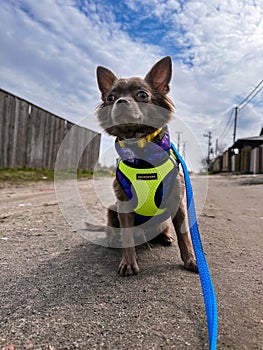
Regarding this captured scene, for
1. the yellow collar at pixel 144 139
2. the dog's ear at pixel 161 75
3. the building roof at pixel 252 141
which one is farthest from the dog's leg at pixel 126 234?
the building roof at pixel 252 141

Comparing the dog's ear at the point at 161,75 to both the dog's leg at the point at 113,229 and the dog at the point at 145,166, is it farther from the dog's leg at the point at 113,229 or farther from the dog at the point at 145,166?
the dog's leg at the point at 113,229

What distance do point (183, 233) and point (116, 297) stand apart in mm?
748

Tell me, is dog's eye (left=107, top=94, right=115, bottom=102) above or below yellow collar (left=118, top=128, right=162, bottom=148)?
above

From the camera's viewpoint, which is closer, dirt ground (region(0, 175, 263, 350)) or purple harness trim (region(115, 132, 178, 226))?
dirt ground (region(0, 175, 263, 350))

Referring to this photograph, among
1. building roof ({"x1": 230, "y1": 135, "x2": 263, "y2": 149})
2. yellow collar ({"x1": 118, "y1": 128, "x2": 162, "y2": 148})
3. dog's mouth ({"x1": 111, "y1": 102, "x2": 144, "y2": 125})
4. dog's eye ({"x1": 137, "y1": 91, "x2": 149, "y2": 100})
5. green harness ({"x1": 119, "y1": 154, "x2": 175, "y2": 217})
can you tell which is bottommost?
green harness ({"x1": 119, "y1": 154, "x2": 175, "y2": 217})

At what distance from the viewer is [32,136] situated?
11.4m

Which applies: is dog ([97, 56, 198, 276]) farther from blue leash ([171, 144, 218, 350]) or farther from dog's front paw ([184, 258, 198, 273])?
blue leash ([171, 144, 218, 350])

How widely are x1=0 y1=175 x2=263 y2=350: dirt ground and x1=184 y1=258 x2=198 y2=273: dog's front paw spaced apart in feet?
0.15

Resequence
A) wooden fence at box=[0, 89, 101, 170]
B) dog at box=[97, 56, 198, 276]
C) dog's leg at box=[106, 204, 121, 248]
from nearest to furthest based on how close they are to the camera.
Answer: dog at box=[97, 56, 198, 276]
dog's leg at box=[106, 204, 121, 248]
wooden fence at box=[0, 89, 101, 170]

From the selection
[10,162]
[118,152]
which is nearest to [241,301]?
[118,152]

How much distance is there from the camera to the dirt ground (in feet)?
3.90

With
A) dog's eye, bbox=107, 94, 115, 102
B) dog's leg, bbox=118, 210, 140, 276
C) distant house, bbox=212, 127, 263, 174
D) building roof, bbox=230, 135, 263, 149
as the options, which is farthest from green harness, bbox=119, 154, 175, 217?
building roof, bbox=230, 135, 263, 149

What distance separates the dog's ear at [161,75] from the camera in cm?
253

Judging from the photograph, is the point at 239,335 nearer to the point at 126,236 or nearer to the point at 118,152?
the point at 126,236
